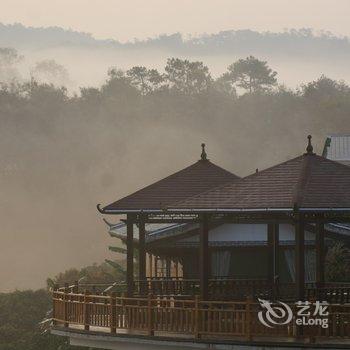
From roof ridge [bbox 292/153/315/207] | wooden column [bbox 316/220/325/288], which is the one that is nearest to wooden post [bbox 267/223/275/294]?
wooden column [bbox 316/220/325/288]

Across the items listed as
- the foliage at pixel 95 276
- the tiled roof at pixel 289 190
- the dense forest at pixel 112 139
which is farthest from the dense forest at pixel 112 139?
the tiled roof at pixel 289 190

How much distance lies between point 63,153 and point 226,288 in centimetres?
11072

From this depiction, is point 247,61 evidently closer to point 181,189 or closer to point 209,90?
point 209,90

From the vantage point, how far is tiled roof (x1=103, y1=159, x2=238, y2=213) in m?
36.7

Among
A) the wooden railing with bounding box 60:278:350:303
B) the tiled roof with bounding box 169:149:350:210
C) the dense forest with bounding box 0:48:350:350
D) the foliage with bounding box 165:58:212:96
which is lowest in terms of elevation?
the wooden railing with bounding box 60:278:350:303

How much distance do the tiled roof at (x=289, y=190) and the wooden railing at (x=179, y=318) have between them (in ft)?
8.25

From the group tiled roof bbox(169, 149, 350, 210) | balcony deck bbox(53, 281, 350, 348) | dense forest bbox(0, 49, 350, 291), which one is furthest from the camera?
dense forest bbox(0, 49, 350, 291)

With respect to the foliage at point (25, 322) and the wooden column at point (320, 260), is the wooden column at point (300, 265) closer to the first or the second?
the wooden column at point (320, 260)

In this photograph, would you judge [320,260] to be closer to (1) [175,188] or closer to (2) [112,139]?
(1) [175,188]

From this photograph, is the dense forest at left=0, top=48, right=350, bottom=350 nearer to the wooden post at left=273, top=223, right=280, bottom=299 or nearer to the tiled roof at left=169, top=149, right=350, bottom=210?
the wooden post at left=273, top=223, right=280, bottom=299
